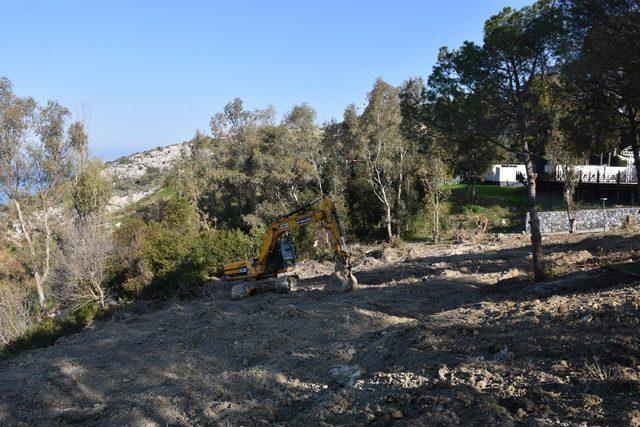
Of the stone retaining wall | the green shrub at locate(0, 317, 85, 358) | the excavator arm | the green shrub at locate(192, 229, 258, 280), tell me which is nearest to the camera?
the excavator arm

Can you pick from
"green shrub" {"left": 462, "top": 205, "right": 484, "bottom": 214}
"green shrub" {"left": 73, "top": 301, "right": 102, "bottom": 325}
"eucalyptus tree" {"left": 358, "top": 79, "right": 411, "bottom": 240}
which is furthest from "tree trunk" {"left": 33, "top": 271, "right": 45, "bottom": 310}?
"green shrub" {"left": 462, "top": 205, "right": 484, "bottom": 214}

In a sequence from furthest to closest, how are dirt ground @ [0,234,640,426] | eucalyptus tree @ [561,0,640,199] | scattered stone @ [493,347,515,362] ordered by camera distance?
eucalyptus tree @ [561,0,640,199] → scattered stone @ [493,347,515,362] → dirt ground @ [0,234,640,426]

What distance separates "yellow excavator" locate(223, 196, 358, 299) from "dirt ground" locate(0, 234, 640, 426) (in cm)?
68

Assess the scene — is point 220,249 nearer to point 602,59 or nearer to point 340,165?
point 340,165

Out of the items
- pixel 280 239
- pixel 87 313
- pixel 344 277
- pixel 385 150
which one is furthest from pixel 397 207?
pixel 87 313

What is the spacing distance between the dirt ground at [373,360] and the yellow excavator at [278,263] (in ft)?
2.22

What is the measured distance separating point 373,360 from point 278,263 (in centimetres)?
979

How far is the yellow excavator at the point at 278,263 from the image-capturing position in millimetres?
14711

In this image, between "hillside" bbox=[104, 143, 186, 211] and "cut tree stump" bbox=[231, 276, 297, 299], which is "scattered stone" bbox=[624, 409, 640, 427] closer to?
"cut tree stump" bbox=[231, 276, 297, 299]

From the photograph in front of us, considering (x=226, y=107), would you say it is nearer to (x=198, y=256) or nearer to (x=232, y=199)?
(x=232, y=199)

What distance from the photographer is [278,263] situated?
57.3ft

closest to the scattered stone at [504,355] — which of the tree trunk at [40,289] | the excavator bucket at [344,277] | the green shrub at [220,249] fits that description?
the excavator bucket at [344,277]

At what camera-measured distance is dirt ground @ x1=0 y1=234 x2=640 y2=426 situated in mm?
5473

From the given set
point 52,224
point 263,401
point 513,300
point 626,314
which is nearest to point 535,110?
point 513,300
